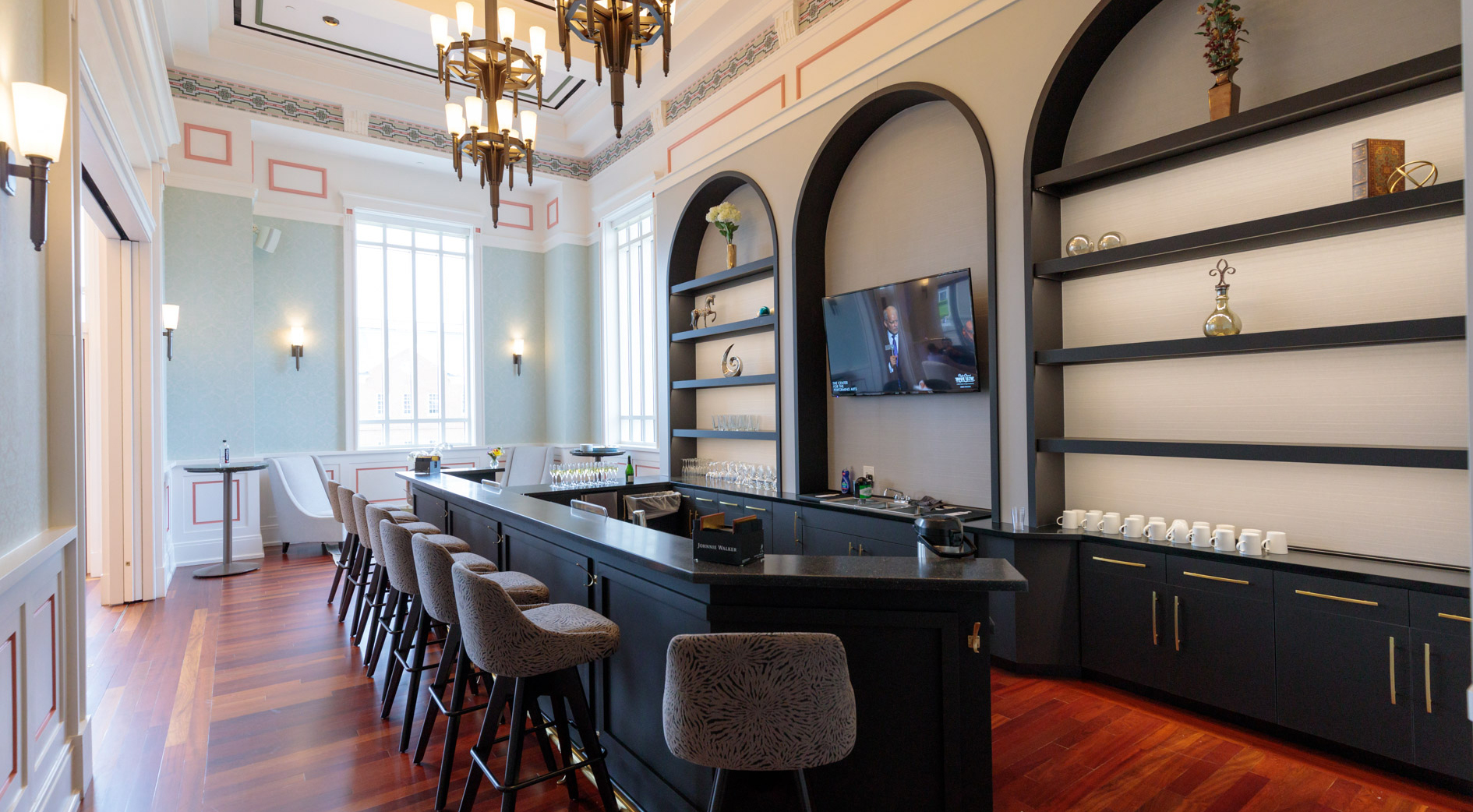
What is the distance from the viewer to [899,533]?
411 cm

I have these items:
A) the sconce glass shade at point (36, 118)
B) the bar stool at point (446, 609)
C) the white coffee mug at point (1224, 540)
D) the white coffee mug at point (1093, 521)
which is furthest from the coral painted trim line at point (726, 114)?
the sconce glass shade at point (36, 118)

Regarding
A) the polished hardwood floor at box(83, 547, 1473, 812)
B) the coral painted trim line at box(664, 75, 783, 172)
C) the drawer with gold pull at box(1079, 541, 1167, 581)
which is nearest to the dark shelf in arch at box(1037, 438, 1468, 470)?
the drawer with gold pull at box(1079, 541, 1167, 581)

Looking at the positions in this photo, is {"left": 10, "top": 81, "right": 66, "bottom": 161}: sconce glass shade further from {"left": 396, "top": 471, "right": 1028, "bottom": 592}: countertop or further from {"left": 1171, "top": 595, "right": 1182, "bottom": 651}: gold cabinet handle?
{"left": 1171, "top": 595, "right": 1182, "bottom": 651}: gold cabinet handle

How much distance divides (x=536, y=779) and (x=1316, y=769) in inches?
109

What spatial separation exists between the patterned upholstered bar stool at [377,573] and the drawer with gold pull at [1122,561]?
2973 mm

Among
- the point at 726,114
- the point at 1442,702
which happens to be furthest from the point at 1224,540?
the point at 726,114

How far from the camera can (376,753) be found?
2.94 m

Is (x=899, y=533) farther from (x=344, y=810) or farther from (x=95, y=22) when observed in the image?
(x=95, y=22)

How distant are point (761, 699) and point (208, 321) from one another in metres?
7.04

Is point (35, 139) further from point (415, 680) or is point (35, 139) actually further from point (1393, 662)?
point (1393, 662)

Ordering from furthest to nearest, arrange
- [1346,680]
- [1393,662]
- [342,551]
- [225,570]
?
[225,570], [342,551], [1346,680], [1393,662]

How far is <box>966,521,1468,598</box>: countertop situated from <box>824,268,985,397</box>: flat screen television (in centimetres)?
107

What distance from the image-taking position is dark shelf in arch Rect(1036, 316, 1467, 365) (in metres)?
2.59

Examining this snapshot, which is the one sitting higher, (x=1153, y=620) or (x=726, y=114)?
(x=726, y=114)
